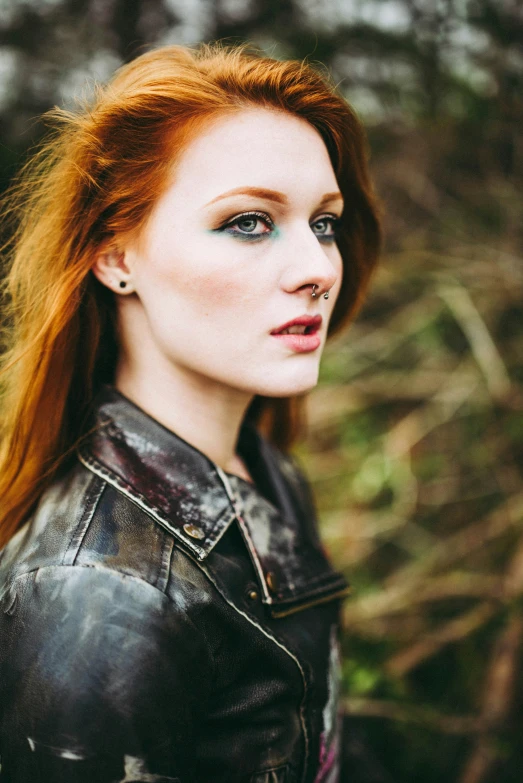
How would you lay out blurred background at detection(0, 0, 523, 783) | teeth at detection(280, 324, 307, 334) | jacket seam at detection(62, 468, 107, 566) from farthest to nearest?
blurred background at detection(0, 0, 523, 783) < teeth at detection(280, 324, 307, 334) < jacket seam at detection(62, 468, 107, 566)

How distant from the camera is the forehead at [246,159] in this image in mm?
1396

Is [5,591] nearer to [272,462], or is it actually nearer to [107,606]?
[107,606]

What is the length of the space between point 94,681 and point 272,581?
52cm

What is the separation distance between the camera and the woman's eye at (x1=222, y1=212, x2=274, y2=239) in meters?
1.42

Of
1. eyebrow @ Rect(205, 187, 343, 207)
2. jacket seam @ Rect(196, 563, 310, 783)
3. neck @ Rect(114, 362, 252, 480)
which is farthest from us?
neck @ Rect(114, 362, 252, 480)

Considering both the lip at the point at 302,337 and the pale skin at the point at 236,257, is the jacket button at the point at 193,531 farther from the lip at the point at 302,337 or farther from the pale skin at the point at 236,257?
the lip at the point at 302,337

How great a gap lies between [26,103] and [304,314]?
269cm

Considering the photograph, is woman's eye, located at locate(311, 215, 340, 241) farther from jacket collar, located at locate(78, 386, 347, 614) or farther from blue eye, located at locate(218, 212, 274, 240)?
jacket collar, located at locate(78, 386, 347, 614)

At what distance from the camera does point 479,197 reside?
4.20 m

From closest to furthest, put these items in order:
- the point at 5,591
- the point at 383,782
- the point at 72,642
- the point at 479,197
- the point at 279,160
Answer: the point at 72,642, the point at 5,591, the point at 279,160, the point at 383,782, the point at 479,197

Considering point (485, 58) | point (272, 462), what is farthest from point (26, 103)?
point (485, 58)

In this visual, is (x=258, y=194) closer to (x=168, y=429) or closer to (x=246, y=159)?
(x=246, y=159)

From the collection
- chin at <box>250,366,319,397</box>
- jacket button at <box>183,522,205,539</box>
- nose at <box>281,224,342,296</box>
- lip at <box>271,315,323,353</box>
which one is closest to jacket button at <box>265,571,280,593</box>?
jacket button at <box>183,522,205,539</box>

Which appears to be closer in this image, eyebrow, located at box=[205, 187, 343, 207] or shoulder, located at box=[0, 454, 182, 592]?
shoulder, located at box=[0, 454, 182, 592]
